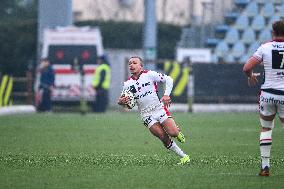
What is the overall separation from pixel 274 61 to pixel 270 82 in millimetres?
296

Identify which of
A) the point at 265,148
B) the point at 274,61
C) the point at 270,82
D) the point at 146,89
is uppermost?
the point at 274,61

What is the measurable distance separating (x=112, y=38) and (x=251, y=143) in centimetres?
3287

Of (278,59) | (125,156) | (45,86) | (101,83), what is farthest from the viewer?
(45,86)

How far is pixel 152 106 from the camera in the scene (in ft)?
57.4

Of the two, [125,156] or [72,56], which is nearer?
[125,156]

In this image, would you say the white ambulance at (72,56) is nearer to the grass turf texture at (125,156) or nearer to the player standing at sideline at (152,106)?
the grass turf texture at (125,156)

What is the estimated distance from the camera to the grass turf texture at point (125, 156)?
14.5 m

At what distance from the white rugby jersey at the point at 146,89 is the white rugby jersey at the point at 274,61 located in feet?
8.07

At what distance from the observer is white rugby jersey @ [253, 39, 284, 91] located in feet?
50.2

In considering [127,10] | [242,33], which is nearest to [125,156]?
[242,33]

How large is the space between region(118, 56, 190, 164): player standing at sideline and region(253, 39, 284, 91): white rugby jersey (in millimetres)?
2387

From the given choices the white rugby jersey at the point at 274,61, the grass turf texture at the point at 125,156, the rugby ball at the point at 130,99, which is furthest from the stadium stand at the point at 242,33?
the white rugby jersey at the point at 274,61

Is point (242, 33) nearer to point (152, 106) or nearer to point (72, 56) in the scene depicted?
point (72, 56)

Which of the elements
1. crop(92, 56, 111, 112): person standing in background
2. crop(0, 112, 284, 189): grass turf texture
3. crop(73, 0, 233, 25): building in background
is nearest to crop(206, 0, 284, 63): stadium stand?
crop(92, 56, 111, 112): person standing in background
